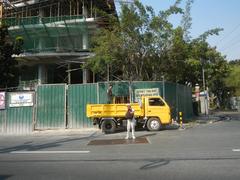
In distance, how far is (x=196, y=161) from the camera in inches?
428

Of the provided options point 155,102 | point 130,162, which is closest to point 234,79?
point 155,102

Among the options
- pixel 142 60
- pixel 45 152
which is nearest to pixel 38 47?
pixel 142 60

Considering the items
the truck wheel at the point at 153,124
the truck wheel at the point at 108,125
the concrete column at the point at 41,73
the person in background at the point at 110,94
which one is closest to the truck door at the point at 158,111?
the truck wheel at the point at 153,124

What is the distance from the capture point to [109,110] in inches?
871

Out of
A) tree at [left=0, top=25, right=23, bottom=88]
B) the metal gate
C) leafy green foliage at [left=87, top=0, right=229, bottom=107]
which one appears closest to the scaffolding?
tree at [left=0, top=25, right=23, bottom=88]

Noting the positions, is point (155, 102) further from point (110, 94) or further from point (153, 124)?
point (110, 94)

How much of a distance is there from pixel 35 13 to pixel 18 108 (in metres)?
27.0

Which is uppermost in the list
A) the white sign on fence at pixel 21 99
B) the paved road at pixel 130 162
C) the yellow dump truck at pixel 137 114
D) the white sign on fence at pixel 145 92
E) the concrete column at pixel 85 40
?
the concrete column at pixel 85 40

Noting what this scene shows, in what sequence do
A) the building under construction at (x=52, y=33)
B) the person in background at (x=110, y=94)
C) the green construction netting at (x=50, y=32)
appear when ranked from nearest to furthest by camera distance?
the person in background at (x=110, y=94), the building under construction at (x=52, y=33), the green construction netting at (x=50, y=32)

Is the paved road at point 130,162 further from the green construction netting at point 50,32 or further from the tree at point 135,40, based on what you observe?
the green construction netting at point 50,32

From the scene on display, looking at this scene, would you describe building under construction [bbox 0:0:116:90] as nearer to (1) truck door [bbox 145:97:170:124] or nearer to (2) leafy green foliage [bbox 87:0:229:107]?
(2) leafy green foliage [bbox 87:0:229:107]

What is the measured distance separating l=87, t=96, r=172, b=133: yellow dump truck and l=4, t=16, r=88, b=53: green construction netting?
2278 cm

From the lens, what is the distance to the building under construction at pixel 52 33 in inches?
1720

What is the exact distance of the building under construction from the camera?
43688 millimetres
